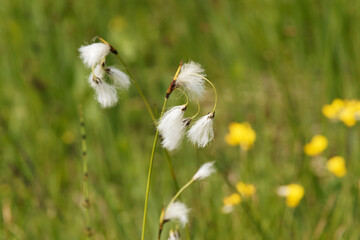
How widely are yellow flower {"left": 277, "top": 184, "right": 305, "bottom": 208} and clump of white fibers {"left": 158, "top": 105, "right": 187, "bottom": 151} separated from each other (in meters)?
1.03

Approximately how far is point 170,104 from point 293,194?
1.08 m

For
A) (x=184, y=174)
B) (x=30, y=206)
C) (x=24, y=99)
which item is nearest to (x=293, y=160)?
(x=184, y=174)

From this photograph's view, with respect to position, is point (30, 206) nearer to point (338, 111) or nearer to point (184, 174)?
point (184, 174)

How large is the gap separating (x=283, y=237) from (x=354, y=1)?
75.2 inches

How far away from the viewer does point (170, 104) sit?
2.68 metres

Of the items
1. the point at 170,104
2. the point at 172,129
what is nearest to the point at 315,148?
the point at 170,104

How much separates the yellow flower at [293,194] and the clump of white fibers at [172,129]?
103 centimetres

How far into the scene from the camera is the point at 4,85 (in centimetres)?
304

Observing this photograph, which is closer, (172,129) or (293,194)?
(172,129)

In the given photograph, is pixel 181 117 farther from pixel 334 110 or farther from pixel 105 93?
pixel 334 110

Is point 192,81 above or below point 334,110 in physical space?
below

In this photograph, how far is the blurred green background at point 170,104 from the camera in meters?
1.92

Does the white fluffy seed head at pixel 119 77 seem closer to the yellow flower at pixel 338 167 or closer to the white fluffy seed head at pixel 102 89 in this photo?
the white fluffy seed head at pixel 102 89

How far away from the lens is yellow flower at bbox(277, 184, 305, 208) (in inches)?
70.3
